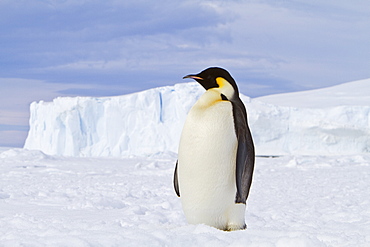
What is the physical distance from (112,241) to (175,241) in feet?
0.81

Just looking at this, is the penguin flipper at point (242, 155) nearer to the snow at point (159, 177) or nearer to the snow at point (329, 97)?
the snow at point (159, 177)

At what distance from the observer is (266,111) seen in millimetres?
17109

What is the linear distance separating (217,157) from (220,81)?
1.40 feet

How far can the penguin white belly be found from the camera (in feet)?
7.73

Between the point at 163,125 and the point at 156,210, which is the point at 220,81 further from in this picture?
the point at 163,125

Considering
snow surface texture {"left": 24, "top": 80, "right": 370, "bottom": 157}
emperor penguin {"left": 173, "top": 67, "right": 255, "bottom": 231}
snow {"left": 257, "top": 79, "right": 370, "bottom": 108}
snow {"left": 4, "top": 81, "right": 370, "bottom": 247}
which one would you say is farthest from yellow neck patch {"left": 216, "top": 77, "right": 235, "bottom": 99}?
snow {"left": 257, "top": 79, "right": 370, "bottom": 108}

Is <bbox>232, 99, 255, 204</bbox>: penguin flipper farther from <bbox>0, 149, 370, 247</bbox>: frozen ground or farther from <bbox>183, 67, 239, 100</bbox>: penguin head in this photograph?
<bbox>0, 149, 370, 247</bbox>: frozen ground

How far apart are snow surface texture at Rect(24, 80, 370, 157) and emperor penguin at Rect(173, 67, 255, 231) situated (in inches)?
545

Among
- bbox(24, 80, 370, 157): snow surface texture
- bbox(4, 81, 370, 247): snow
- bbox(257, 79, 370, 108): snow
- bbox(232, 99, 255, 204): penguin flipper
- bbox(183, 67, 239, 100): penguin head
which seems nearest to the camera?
bbox(4, 81, 370, 247): snow

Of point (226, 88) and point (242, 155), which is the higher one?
point (226, 88)

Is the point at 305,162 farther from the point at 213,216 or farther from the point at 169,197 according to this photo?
the point at 213,216

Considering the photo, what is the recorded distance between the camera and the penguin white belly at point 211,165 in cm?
236

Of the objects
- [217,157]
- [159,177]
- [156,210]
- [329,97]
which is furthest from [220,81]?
[329,97]

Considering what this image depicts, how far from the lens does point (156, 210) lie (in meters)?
4.20
